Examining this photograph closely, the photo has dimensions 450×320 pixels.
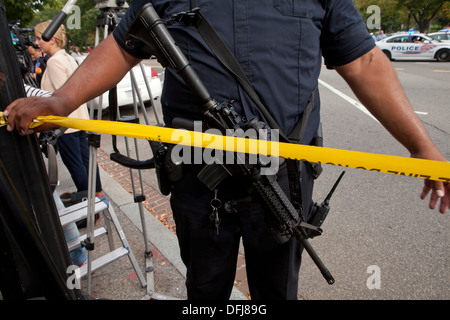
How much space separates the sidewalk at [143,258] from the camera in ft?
7.84

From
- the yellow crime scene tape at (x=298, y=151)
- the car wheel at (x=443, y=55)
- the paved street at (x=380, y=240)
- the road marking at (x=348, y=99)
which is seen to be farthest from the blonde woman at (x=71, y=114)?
the car wheel at (x=443, y=55)

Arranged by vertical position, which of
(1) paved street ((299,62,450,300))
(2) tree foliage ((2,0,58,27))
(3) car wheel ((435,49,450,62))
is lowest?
(3) car wheel ((435,49,450,62))

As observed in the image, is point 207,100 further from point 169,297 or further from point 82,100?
point 169,297

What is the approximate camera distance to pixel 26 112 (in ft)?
4.06

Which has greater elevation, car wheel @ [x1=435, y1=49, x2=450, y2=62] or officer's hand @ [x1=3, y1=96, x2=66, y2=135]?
officer's hand @ [x1=3, y1=96, x2=66, y2=135]

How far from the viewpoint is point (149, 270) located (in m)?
2.48

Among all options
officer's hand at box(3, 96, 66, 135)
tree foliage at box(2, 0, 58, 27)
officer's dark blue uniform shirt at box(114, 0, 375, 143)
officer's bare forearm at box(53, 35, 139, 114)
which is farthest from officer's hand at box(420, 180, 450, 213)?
tree foliage at box(2, 0, 58, 27)

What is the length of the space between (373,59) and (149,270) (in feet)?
6.82

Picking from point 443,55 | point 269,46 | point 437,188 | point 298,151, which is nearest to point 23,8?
point 269,46

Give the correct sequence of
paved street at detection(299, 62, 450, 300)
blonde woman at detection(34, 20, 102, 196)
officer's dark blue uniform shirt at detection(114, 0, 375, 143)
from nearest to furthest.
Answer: officer's dark blue uniform shirt at detection(114, 0, 375, 143) → paved street at detection(299, 62, 450, 300) → blonde woman at detection(34, 20, 102, 196)

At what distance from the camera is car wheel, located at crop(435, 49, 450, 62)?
15.0m

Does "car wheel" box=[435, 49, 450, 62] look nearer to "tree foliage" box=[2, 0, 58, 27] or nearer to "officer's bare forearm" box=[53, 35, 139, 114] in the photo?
"tree foliage" box=[2, 0, 58, 27]

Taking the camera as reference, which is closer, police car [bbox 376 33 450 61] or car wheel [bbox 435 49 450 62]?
car wheel [bbox 435 49 450 62]

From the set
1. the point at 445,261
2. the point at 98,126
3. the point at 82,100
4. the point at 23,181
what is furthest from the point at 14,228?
the point at 445,261
